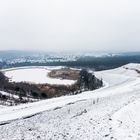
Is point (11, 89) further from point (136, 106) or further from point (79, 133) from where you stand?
point (79, 133)

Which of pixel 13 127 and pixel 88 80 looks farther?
pixel 88 80

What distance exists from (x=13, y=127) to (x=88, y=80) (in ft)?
216

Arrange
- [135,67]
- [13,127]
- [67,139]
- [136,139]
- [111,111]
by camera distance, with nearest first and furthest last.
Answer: [136,139] < [67,139] < [13,127] < [111,111] < [135,67]

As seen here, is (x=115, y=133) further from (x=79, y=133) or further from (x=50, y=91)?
(x=50, y=91)

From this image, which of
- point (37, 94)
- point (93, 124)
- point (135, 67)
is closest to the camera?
point (93, 124)

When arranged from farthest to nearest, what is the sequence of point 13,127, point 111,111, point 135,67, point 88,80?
point 135,67 < point 88,80 < point 111,111 < point 13,127

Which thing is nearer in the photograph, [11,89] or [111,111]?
[111,111]

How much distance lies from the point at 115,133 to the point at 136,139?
6.60 ft

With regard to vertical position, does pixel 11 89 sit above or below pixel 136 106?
below

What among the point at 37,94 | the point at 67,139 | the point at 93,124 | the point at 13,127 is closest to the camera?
the point at 67,139

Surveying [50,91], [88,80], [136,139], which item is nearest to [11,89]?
[50,91]

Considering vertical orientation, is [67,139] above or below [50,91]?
above

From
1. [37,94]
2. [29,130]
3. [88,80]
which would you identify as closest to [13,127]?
[29,130]

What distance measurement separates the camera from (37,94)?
75625mm
